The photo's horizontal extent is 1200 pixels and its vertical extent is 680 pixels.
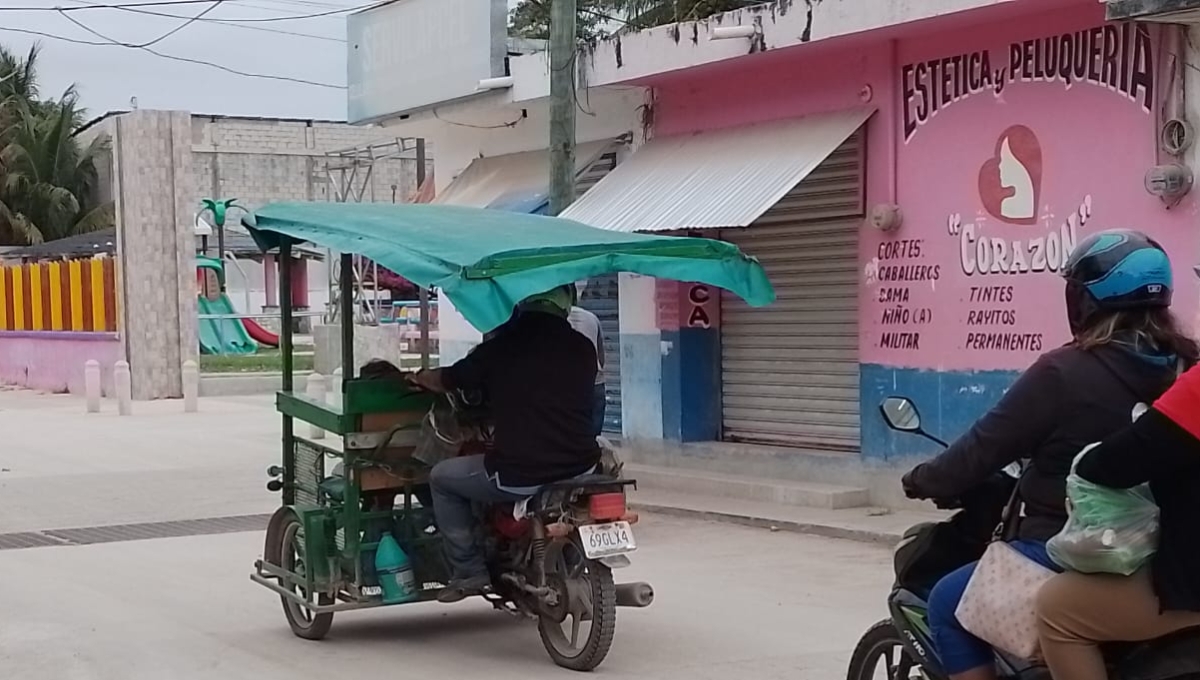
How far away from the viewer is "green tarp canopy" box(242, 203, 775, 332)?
691 centimetres

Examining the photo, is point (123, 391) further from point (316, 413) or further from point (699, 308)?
point (316, 413)

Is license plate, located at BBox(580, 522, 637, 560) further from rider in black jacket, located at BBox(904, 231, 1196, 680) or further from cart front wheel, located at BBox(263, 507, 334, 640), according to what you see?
rider in black jacket, located at BBox(904, 231, 1196, 680)

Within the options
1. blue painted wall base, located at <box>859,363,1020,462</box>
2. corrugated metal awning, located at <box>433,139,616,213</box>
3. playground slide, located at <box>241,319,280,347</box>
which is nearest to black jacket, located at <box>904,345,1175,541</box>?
blue painted wall base, located at <box>859,363,1020,462</box>

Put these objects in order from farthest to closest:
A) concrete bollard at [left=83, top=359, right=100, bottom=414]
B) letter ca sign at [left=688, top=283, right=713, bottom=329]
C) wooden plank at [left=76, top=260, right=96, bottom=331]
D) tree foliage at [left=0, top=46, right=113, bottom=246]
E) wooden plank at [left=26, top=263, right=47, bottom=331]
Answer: tree foliage at [left=0, top=46, right=113, bottom=246] → wooden plank at [left=26, top=263, right=47, bottom=331] → wooden plank at [left=76, top=260, right=96, bottom=331] → concrete bollard at [left=83, top=359, right=100, bottom=414] → letter ca sign at [left=688, top=283, right=713, bottom=329]

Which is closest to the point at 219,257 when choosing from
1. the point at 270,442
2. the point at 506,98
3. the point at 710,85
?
the point at 270,442

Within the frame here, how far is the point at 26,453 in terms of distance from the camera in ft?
59.9

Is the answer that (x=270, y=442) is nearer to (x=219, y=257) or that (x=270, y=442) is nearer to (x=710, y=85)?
(x=710, y=85)

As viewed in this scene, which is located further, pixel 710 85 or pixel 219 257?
pixel 219 257

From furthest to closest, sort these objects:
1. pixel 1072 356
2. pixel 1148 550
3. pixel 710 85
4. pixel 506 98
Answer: pixel 506 98 < pixel 710 85 < pixel 1072 356 < pixel 1148 550

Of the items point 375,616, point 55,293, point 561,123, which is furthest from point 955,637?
point 55,293

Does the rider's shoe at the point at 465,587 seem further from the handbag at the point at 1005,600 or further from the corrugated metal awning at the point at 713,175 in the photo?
the corrugated metal awning at the point at 713,175

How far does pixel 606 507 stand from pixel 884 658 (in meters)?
2.24

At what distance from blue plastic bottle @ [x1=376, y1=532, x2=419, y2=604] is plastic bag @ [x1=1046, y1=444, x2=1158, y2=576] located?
4389mm

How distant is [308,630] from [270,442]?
36.7ft
